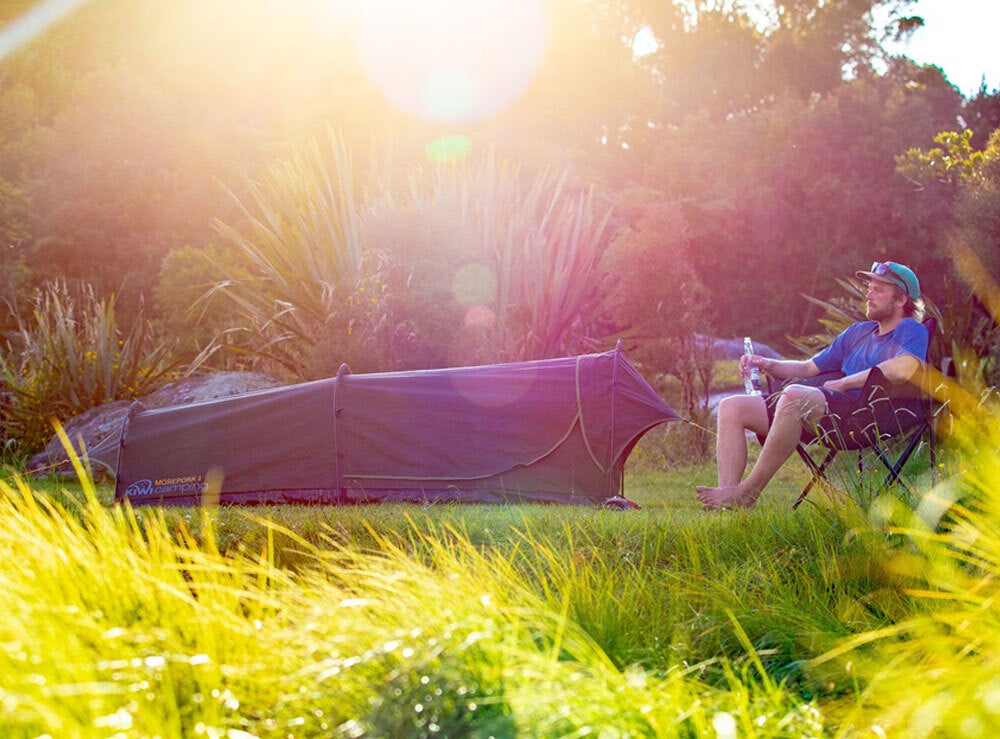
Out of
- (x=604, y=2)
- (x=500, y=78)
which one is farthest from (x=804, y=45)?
(x=500, y=78)

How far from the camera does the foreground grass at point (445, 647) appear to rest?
236 centimetres

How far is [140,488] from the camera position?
7113 millimetres

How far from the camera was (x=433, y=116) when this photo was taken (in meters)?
→ 26.0

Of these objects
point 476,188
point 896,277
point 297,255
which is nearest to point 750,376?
point 896,277

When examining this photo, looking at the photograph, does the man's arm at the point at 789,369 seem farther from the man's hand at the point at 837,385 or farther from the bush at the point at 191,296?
the bush at the point at 191,296

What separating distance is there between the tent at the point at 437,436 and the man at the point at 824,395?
2.14 ft

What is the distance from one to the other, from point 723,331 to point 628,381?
18561 millimetres

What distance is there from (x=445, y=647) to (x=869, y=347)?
4.13 m

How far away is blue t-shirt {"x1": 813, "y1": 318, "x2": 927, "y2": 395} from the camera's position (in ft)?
18.9

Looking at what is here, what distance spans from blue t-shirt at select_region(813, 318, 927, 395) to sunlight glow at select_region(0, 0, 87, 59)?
21158 millimetres

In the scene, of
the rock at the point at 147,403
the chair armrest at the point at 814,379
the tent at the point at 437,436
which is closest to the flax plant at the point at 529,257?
the rock at the point at 147,403

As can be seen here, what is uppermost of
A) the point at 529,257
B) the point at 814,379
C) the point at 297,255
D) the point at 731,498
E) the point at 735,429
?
the point at 297,255

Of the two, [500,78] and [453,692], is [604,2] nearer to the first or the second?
[500,78]

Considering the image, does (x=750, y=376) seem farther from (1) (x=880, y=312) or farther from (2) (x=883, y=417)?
(2) (x=883, y=417)
